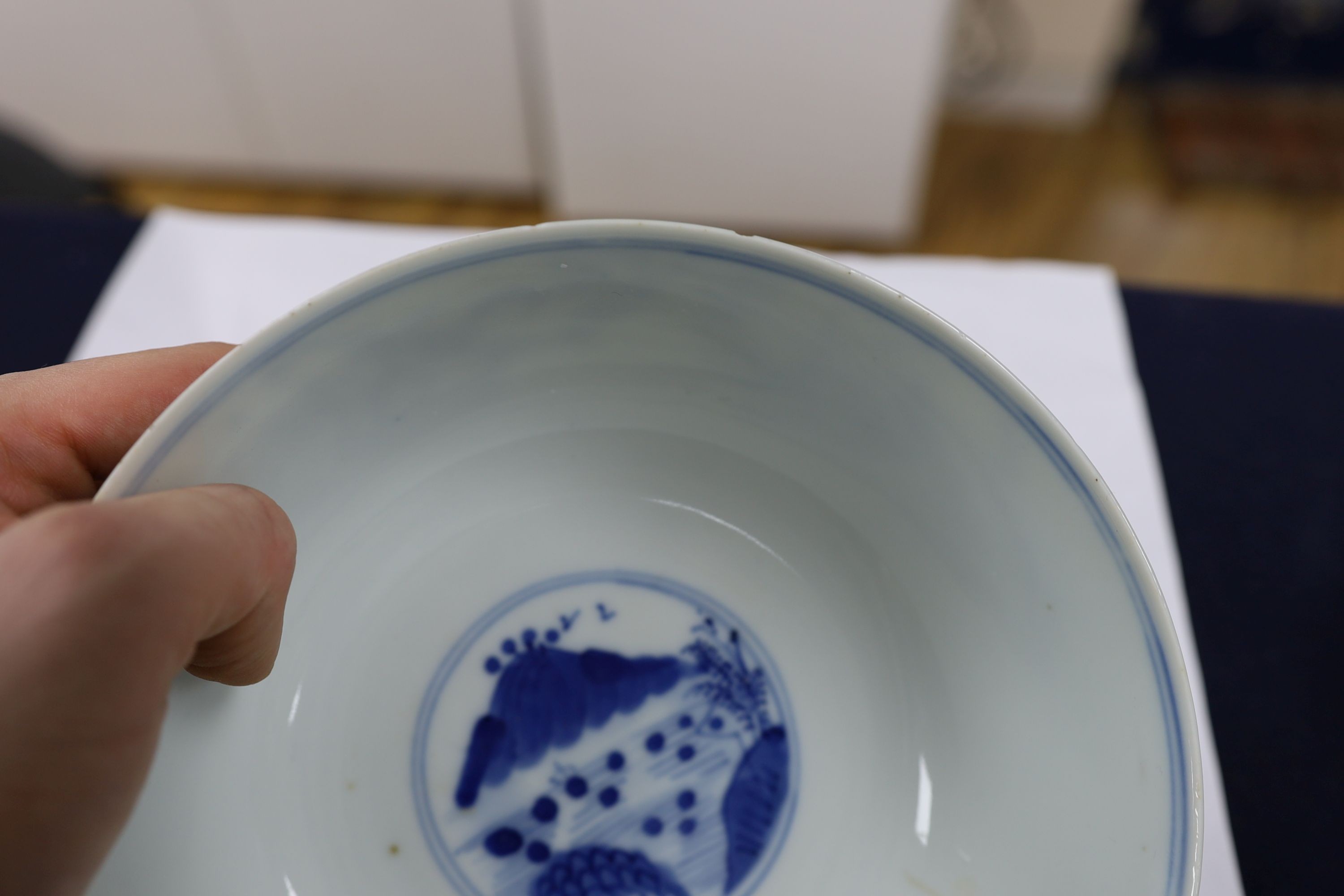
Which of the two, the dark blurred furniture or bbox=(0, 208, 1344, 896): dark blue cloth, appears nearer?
bbox=(0, 208, 1344, 896): dark blue cloth

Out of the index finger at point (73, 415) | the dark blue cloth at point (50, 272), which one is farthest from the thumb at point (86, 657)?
the dark blue cloth at point (50, 272)

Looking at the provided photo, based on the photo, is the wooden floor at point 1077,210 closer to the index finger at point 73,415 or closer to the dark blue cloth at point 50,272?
the dark blue cloth at point 50,272

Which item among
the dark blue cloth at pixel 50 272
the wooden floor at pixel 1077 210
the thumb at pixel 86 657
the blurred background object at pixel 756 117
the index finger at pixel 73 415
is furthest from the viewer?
the wooden floor at pixel 1077 210

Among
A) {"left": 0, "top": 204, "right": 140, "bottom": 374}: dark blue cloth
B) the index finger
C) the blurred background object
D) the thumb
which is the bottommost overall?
the thumb

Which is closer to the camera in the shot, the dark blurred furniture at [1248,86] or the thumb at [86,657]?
the thumb at [86,657]

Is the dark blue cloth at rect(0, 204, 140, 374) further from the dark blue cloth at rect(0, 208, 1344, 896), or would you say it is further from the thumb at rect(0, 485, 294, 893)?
the thumb at rect(0, 485, 294, 893)

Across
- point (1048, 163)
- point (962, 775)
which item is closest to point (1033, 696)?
point (962, 775)

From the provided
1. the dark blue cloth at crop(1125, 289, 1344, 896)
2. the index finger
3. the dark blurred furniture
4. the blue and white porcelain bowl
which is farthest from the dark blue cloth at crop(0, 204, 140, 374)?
the dark blurred furniture
